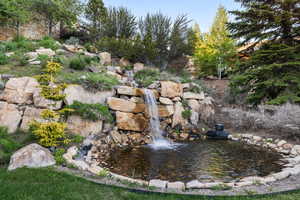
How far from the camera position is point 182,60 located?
14.6 meters

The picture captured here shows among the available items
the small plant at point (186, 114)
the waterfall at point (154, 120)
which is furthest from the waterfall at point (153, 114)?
the small plant at point (186, 114)

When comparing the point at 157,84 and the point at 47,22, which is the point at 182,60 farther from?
the point at 47,22

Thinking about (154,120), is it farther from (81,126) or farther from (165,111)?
(81,126)

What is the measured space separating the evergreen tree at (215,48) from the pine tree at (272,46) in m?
5.10

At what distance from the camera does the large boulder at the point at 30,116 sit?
16.4 ft

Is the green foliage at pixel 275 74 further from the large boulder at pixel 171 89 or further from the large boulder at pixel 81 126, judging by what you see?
the large boulder at pixel 81 126

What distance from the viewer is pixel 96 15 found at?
13.6 meters

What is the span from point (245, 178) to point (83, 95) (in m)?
4.77

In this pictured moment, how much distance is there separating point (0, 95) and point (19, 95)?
1.55 feet

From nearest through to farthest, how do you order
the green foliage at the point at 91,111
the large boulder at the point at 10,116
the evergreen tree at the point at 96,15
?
the large boulder at the point at 10,116, the green foliage at the point at 91,111, the evergreen tree at the point at 96,15

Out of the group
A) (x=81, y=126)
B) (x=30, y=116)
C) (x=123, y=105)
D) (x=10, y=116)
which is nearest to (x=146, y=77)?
(x=123, y=105)

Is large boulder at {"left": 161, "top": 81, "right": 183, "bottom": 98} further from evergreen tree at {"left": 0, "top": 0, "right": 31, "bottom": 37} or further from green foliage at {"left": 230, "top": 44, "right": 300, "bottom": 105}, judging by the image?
evergreen tree at {"left": 0, "top": 0, "right": 31, "bottom": 37}

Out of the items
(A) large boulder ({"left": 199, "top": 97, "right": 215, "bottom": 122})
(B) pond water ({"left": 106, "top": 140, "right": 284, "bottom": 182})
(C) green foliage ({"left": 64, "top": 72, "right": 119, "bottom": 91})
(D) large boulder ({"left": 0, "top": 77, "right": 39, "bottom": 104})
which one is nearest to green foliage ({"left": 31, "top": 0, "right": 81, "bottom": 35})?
(C) green foliage ({"left": 64, "top": 72, "right": 119, "bottom": 91})

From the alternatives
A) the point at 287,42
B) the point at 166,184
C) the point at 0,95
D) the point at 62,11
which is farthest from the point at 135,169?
the point at 62,11
